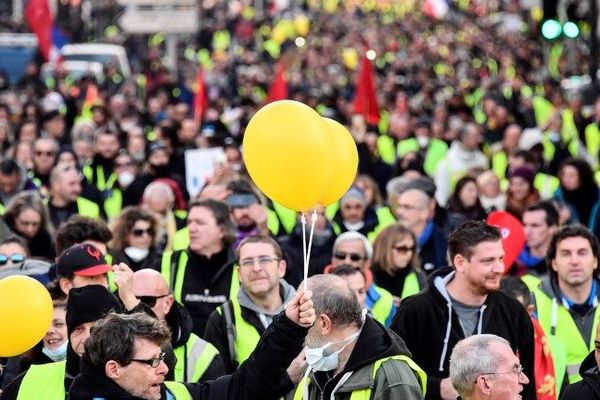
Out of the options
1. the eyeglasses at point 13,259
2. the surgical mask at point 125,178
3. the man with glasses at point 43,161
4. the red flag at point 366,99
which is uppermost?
the red flag at point 366,99

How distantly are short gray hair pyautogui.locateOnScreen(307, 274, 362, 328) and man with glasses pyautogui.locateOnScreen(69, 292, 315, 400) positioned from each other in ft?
0.80

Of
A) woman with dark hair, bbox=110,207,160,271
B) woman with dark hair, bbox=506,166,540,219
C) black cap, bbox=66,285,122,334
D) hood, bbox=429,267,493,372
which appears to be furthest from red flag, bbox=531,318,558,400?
woman with dark hair, bbox=506,166,540,219

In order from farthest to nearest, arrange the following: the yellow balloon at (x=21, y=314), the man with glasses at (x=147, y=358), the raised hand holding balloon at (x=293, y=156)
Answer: the yellow balloon at (x=21, y=314), the raised hand holding balloon at (x=293, y=156), the man with glasses at (x=147, y=358)

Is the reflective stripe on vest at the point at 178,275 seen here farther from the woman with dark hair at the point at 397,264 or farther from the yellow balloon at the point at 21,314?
the yellow balloon at the point at 21,314

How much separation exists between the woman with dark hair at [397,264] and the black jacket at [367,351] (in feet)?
10.9

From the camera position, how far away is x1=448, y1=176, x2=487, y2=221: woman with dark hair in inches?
521

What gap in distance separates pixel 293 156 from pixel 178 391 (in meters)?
1.07

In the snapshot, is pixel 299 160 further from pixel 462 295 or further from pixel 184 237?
pixel 184 237

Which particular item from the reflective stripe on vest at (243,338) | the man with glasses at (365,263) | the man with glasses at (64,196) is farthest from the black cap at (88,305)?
the man with glasses at (64,196)

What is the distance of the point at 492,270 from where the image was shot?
25.7ft

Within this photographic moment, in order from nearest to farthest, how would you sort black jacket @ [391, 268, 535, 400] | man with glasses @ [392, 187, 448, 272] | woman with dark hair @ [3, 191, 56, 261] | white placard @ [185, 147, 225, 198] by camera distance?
1. black jacket @ [391, 268, 535, 400]
2. woman with dark hair @ [3, 191, 56, 261]
3. man with glasses @ [392, 187, 448, 272]
4. white placard @ [185, 147, 225, 198]

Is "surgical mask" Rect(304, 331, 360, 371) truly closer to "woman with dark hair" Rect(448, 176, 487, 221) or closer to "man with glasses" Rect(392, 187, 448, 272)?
"man with glasses" Rect(392, 187, 448, 272)

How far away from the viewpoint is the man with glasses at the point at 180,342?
781cm

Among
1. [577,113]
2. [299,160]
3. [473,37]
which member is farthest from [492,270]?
[473,37]
